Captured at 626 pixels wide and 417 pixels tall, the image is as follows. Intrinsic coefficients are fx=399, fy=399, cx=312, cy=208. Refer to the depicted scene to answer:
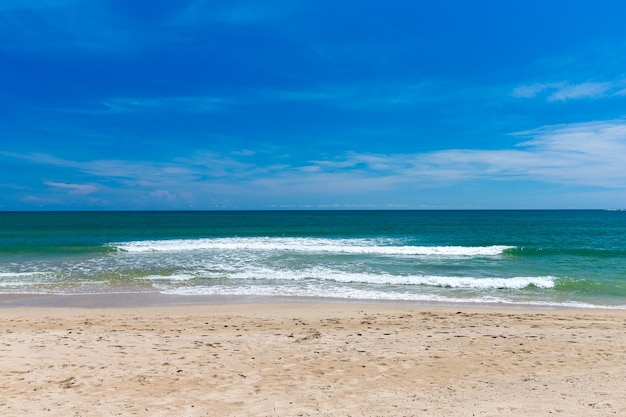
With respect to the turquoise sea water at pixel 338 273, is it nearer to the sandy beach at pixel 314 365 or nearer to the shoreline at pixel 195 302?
the shoreline at pixel 195 302

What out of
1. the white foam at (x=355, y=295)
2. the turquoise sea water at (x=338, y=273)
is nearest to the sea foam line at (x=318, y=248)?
the turquoise sea water at (x=338, y=273)

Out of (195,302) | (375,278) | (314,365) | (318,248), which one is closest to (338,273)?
(375,278)

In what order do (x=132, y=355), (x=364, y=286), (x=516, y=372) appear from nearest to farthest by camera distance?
(x=516, y=372)
(x=132, y=355)
(x=364, y=286)

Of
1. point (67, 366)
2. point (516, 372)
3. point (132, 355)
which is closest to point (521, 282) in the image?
point (516, 372)

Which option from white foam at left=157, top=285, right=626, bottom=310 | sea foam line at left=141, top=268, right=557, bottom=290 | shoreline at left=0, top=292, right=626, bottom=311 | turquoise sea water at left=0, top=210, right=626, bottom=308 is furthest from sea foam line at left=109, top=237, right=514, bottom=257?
shoreline at left=0, top=292, right=626, bottom=311

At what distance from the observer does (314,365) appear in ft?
22.2

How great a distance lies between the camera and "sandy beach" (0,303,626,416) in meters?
5.26

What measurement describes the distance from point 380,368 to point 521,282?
38.5ft

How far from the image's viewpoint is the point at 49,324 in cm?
958

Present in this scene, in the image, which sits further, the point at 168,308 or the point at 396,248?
the point at 396,248

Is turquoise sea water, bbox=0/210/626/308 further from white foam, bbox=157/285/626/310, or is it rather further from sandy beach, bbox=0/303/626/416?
sandy beach, bbox=0/303/626/416

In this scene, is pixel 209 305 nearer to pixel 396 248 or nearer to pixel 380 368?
pixel 380 368

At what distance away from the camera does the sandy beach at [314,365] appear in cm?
526

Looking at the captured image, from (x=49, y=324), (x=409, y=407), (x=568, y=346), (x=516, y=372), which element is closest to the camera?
(x=409, y=407)
